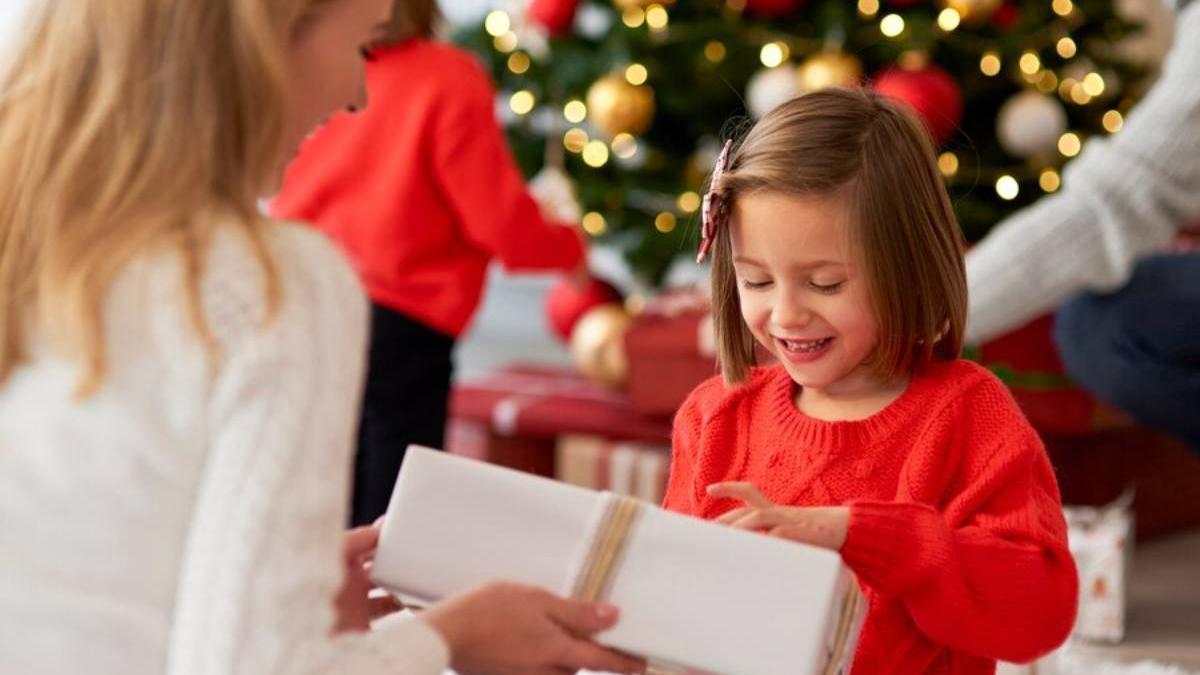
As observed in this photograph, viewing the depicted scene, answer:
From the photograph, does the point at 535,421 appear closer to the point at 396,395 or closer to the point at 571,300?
the point at 571,300

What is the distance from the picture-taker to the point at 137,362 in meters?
0.98

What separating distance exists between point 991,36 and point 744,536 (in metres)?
2.28

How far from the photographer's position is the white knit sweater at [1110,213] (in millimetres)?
2311

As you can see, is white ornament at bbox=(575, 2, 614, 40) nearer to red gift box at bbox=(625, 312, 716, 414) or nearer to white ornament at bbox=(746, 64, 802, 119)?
white ornament at bbox=(746, 64, 802, 119)

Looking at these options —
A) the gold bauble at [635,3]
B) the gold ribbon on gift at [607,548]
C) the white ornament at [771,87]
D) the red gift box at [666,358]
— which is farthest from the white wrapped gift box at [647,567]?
the gold bauble at [635,3]

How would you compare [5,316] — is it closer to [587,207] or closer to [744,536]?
[744,536]

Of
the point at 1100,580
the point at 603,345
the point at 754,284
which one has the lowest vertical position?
the point at 1100,580

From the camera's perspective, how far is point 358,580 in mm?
1227

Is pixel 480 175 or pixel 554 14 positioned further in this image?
pixel 554 14

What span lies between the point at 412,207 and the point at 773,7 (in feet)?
3.52

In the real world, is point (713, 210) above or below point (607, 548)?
above

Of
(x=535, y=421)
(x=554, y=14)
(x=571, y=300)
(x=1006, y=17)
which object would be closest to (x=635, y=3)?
(x=554, y=14)

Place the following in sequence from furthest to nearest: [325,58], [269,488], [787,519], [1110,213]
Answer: [1110,213]
[787,519]
[325,58]
[269,488]

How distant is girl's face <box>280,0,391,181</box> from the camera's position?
1050mm
